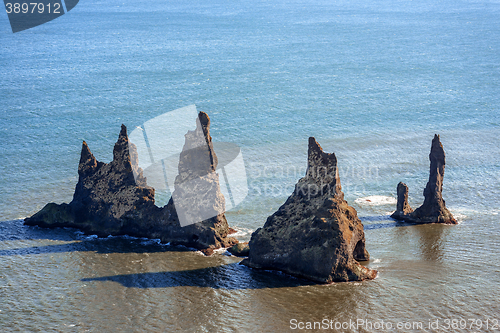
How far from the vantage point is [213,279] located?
140ft

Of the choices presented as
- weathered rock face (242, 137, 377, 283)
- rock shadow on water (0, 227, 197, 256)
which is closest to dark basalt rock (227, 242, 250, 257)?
weathered rock face (242, 137, 377, 283)

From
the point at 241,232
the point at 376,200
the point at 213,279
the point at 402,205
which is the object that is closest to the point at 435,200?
the point at 402,205

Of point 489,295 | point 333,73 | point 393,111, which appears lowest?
point 489,295

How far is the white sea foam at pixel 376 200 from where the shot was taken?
211 ft

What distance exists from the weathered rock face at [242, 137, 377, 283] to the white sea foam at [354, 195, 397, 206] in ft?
61.9

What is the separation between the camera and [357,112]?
109m

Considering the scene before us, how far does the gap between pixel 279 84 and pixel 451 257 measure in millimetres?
88546

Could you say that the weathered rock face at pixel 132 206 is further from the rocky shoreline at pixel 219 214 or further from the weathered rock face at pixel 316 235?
the weathered rock face at pixel 316 235

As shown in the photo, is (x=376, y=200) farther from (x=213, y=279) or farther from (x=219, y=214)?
(x=213, y=279)

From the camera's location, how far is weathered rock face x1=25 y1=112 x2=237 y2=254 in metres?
49.3

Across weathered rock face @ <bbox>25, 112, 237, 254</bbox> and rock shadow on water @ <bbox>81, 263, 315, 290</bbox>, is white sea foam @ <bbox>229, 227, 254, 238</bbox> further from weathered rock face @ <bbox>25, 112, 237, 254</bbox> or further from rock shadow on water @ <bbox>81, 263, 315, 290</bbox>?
rock shadow on water @ <bbox>81, 263, 315, 290</bbox>

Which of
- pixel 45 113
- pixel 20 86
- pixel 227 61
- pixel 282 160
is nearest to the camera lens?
pixel 282 160

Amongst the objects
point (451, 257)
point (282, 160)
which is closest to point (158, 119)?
point (282, 160)

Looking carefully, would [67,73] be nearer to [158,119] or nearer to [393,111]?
[158,119]
